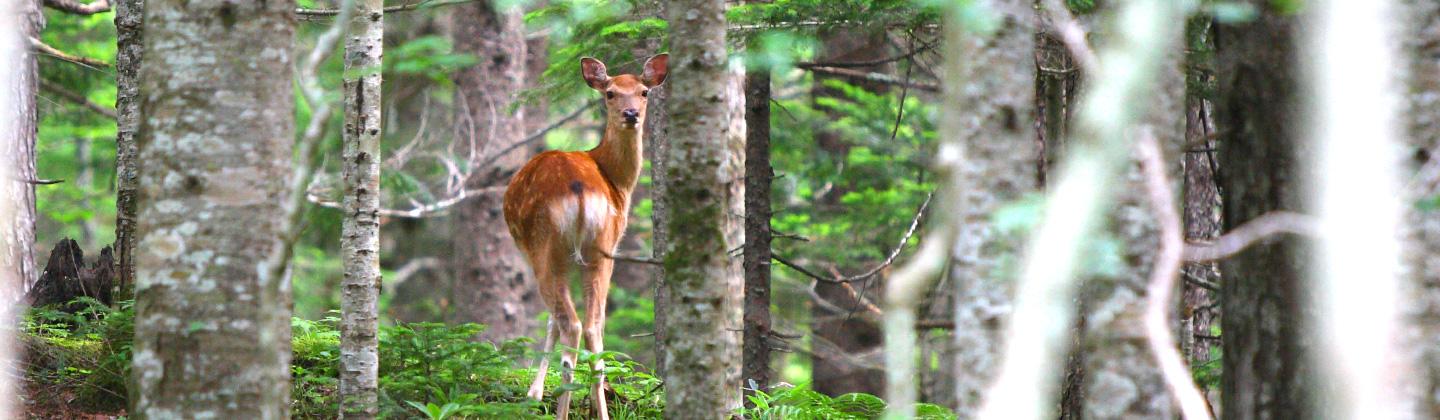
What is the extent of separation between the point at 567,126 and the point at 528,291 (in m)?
4.29

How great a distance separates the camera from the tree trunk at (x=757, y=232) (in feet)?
20.0

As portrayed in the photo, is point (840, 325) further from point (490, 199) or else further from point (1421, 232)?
point (1421, 232)

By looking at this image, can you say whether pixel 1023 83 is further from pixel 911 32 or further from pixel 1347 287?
pixel 911 32

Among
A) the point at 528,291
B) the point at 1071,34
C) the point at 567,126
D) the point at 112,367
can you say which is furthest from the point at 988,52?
the point at 567,126

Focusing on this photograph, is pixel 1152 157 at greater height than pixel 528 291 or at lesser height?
greater

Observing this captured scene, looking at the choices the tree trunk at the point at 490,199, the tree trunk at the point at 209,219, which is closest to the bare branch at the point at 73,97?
the tree trunk at the point at 490,199

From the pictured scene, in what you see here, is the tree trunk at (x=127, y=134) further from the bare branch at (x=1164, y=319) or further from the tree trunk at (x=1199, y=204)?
the tree trunk at (x=1199, y=204)

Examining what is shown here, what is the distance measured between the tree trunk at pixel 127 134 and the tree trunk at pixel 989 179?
5.09 m

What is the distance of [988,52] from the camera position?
134 inches

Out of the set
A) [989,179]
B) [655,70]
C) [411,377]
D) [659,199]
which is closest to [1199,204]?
[659,199]

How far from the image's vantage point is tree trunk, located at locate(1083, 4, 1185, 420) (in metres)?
3.22

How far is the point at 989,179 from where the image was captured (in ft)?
11.0

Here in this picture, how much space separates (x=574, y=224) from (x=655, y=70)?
1231 mm

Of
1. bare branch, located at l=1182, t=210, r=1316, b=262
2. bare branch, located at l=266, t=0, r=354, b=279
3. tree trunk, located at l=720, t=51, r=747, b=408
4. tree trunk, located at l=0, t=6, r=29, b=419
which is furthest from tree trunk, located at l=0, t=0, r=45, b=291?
bare branch, located at l=1182, t=210, r=1316, b=262
